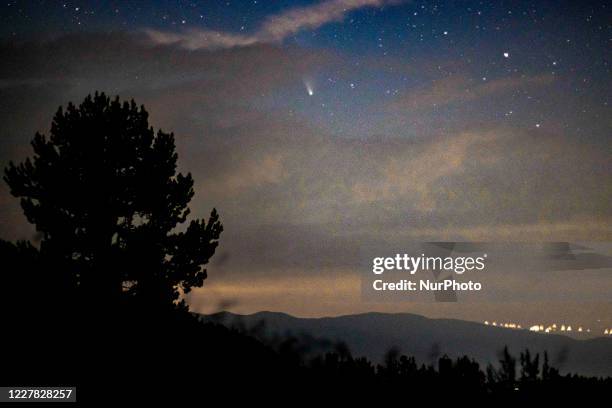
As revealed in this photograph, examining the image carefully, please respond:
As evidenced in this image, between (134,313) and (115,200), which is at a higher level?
(115,200)

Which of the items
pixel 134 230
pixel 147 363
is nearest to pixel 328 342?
pixel 147 363

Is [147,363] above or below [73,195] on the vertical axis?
below

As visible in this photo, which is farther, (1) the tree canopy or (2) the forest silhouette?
(1) the tree canopy

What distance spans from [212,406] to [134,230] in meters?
16.2

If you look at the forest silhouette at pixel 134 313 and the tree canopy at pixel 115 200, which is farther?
the tree canopy at pixel 115 200

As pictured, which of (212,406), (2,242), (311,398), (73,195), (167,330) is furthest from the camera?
Answer: (73,195)

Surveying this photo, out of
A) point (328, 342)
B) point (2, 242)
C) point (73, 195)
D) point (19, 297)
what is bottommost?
point (328, 342)

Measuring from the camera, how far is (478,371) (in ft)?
46.1

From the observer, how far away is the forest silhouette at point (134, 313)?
1113 centimetres

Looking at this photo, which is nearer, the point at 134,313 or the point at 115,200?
the point at 134,313

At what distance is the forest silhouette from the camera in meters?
11.1

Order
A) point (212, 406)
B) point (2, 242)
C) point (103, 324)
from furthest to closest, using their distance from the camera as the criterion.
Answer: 1. point (2, 242)
2. point (103, 324)
3. point (212, 406)

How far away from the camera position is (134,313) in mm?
15047

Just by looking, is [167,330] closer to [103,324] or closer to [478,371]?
[103,324]
